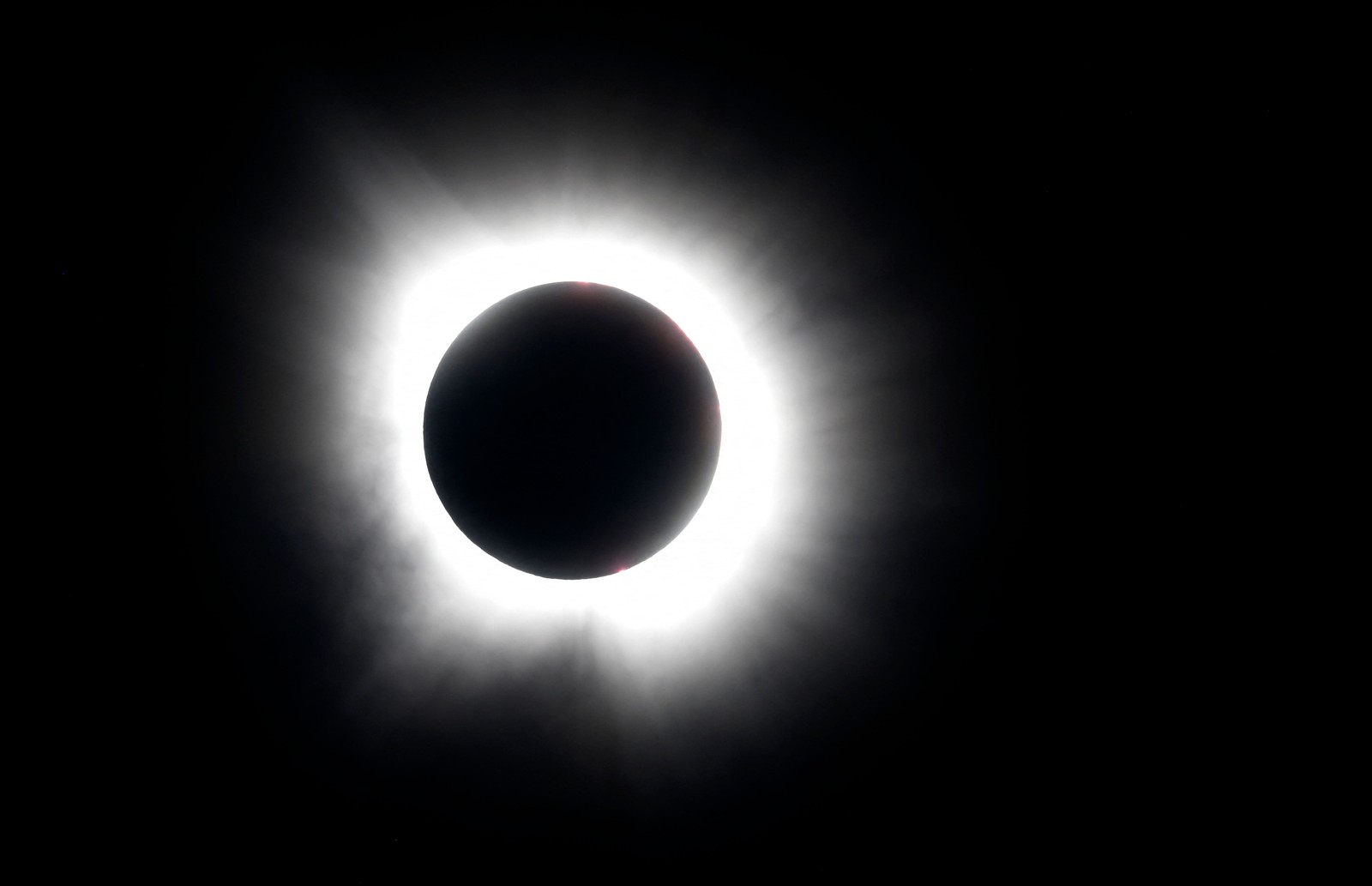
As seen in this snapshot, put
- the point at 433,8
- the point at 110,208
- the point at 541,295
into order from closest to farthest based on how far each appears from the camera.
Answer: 1. the point at 541,295
2. the point at 433,8
3. the point at 110,208

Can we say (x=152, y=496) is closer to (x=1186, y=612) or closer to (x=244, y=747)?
(x=244, y=747)

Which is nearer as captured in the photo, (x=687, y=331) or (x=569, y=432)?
(x=569, y=432)

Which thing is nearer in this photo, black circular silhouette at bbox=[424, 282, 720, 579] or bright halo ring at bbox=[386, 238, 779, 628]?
black circular silhouette at bbox=[424, 282, 720, 579]

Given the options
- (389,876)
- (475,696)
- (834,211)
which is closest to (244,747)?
(389,876)

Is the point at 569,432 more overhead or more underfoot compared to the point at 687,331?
more underfoot
